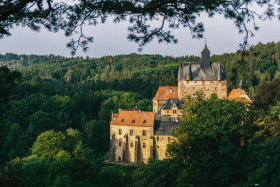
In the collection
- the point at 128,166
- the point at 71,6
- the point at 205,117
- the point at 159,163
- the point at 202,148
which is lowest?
the point at 128,166

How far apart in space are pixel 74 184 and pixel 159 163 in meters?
8.49

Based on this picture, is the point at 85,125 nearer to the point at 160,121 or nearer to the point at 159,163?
the point at 160,121

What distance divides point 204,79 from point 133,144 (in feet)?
51.5

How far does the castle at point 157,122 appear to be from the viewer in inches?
1511

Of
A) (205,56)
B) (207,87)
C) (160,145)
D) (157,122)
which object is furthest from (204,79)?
(160,145)

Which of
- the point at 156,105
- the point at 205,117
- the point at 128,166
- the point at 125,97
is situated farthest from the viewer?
the point at 125,97

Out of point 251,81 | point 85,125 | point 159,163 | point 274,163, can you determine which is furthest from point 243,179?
point 251,81

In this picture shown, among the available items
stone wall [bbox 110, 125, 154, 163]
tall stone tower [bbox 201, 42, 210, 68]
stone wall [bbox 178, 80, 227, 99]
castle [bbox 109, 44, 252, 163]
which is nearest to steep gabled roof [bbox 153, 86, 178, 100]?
castle [bbox 109, 44, 252, 163]

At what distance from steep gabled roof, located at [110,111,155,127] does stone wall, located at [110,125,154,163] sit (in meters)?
0.55

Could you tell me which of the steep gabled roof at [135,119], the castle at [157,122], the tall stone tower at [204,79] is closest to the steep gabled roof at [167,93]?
the castle at [157,122]

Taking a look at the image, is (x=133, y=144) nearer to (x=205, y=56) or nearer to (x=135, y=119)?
(x=135, y=119)

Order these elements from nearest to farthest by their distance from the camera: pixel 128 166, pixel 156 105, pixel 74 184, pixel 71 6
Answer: pixel 71 6 < pixel 74 184 < pixel 128 166 < pixel 156 105

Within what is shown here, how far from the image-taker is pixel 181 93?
46.2 m

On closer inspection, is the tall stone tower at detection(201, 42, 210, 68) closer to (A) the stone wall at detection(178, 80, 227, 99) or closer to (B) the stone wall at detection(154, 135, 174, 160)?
(A) the stone wall at detection(178, 80, 227, 99)
